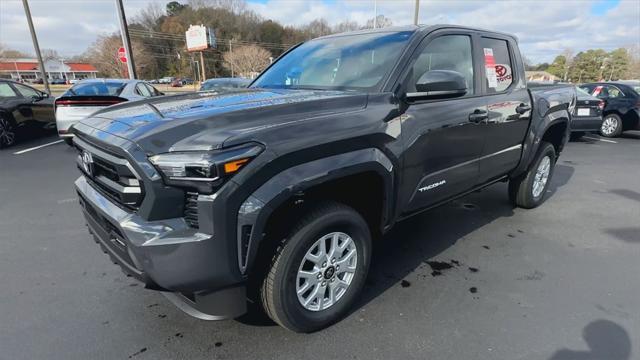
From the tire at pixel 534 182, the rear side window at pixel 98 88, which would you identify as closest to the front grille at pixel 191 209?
the tire at pixel 534 182

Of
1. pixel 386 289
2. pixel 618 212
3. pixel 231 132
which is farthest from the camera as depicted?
pixel 618 212

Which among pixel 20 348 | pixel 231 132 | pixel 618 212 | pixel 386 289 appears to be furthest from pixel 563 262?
pixel 20 348

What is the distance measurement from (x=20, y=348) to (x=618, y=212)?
6104 mm

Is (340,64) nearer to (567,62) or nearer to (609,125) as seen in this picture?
(609,125)

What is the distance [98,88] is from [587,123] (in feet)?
39.4

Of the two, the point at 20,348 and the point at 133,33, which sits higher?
the point at 133,33

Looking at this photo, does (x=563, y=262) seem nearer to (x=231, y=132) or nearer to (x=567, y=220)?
(x=567, y=220)

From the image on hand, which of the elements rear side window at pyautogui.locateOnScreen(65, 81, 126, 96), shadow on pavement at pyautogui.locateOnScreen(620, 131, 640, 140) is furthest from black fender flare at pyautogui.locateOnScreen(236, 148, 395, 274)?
Answer: shadow on pavement at pyautogui.locateOnScreen(620, 131, 640, 140)

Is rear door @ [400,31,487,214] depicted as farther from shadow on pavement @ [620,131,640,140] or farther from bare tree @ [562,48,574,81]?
bare tree @ [562,48,574,81]

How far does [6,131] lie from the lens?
27.5ft

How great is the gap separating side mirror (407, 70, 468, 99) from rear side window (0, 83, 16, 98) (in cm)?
979

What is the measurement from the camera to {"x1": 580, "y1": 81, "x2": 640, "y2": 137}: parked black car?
10539 mm

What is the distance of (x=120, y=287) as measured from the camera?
9.56 feet

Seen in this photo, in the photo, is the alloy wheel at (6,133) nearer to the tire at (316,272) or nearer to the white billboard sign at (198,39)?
the tire at (316,272)
